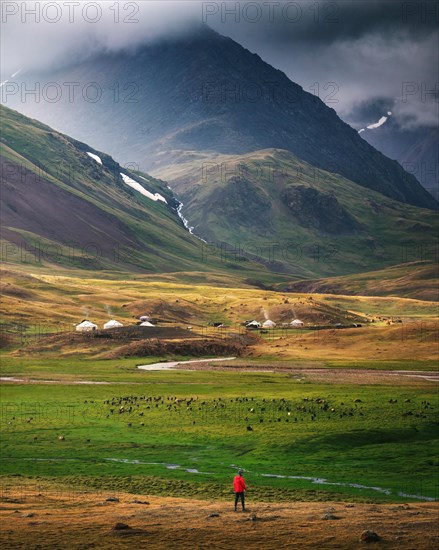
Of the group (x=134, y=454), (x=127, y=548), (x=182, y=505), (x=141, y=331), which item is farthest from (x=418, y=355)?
(x=127, y=548)

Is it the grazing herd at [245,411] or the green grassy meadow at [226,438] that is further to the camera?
the grazing herd at [245,411]

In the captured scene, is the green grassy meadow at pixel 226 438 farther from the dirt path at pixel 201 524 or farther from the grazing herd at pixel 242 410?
the dirt path at pixel 201 524

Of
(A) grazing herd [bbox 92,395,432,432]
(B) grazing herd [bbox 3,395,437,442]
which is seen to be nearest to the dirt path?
(B) grazing herd [bbox 3,395,437,442]

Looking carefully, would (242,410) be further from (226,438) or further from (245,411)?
(226,438)

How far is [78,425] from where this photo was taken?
79500mm

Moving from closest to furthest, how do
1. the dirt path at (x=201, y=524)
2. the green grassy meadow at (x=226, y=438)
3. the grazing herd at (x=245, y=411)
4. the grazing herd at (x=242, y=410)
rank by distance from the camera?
1. the dirt path at (x=201, y=524)
2. the green grassy meadow at (x=226, y=438)
3. the grazing herd at (x=245, y=411)
4. the grazing herd at (x=242, y=410)

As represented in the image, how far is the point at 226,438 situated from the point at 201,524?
97.2 feet

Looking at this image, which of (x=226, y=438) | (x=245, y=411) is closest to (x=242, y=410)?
(x=245, y=411)

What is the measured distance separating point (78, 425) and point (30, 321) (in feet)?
362

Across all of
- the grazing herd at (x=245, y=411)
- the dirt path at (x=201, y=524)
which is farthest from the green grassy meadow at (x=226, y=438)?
the dirt path at (x=201, y=524)

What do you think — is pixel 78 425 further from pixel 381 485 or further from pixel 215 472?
pixel 381 485

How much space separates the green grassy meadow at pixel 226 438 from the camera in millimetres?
59375

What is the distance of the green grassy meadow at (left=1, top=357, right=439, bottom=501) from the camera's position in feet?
195

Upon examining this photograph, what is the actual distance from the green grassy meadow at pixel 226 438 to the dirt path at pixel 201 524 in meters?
6.14
